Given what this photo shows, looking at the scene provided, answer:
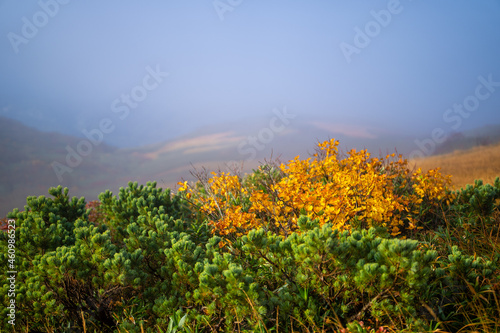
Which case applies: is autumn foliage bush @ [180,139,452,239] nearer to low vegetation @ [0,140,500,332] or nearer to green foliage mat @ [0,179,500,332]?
low vegetation @ [0,140,500,332]

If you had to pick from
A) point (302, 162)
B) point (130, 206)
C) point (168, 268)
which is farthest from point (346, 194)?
point (130, 206)

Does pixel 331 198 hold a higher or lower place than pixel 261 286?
higher

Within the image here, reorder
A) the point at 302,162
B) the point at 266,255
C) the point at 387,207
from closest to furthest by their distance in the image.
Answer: the point at 266,255, the point at 387,207, the point at 302,162

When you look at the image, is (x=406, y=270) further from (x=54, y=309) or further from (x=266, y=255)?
(x=54, y=309)

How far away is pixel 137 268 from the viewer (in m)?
4.18

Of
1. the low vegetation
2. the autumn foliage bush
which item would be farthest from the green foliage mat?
the autumn foliage bush

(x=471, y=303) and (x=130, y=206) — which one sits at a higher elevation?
(x=130, y=206)

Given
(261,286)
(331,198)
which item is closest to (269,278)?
(261,286)

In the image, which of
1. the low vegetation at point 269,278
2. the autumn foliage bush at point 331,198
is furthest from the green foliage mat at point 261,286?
the autumn foliage bush at point 331,198

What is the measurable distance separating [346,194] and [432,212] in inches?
131

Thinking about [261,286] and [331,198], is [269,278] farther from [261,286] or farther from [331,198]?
[331,198]

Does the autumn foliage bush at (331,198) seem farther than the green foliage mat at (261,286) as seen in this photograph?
Yes

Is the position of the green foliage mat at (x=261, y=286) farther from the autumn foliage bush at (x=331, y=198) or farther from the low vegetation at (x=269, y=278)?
the autumn foliage bush at (x=331, y=198)

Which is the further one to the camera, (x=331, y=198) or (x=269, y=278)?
(x=331, y=198)
